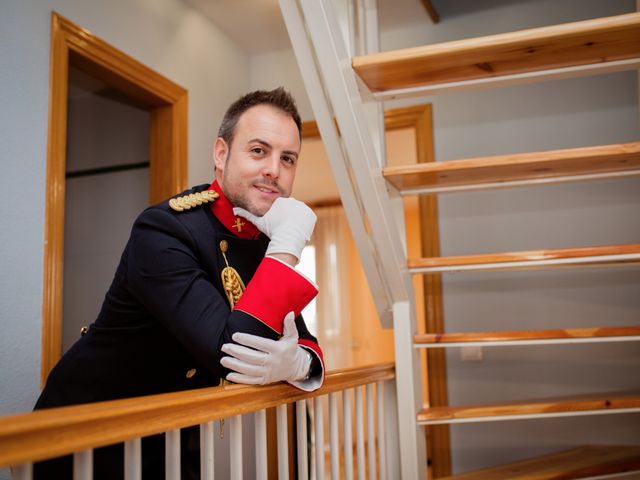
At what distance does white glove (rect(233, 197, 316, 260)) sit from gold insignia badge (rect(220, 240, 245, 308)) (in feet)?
0.32

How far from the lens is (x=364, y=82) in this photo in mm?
1758

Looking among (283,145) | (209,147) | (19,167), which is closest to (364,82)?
(283,145)

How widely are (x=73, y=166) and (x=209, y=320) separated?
9.00ft

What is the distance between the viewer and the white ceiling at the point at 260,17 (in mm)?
3154

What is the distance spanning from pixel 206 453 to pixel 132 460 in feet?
0.54

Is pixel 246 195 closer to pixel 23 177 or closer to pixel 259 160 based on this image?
pixel 259 160

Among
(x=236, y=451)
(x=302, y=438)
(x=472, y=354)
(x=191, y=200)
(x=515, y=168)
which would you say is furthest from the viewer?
(x=472, y=354)

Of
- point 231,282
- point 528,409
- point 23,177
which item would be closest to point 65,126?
point 23,177

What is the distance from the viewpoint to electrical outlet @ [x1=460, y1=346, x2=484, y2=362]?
307 centimetres

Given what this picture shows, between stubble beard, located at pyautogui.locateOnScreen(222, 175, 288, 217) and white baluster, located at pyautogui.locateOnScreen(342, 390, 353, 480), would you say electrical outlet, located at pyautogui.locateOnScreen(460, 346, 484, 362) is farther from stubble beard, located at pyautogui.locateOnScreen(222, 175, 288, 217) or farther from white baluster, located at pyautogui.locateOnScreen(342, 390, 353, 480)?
stubble beard, located at pyautogui.locateOnScreen(222, 175, 288, 217)

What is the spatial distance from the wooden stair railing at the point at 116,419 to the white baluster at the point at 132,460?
0.04 metres

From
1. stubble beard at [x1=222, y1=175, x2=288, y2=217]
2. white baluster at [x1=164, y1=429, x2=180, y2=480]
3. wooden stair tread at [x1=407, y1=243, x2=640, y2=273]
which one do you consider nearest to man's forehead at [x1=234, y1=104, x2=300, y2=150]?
stubble beard at [x1=222, y1=175, x2=288, y2=217]

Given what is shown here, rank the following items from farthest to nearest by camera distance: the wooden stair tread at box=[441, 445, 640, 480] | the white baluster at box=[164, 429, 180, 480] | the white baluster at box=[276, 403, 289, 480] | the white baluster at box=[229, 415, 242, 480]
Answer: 1. the wooden stair tread at box=[441, 445, 640, 480]
2. the white baluster at box=[276, 403, 289, 480]
3. the white baluster at box=[229, 415, 242, 480]
4. the white baluster at box=[164, 429, 180, 480]

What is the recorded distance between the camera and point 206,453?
958 mm
